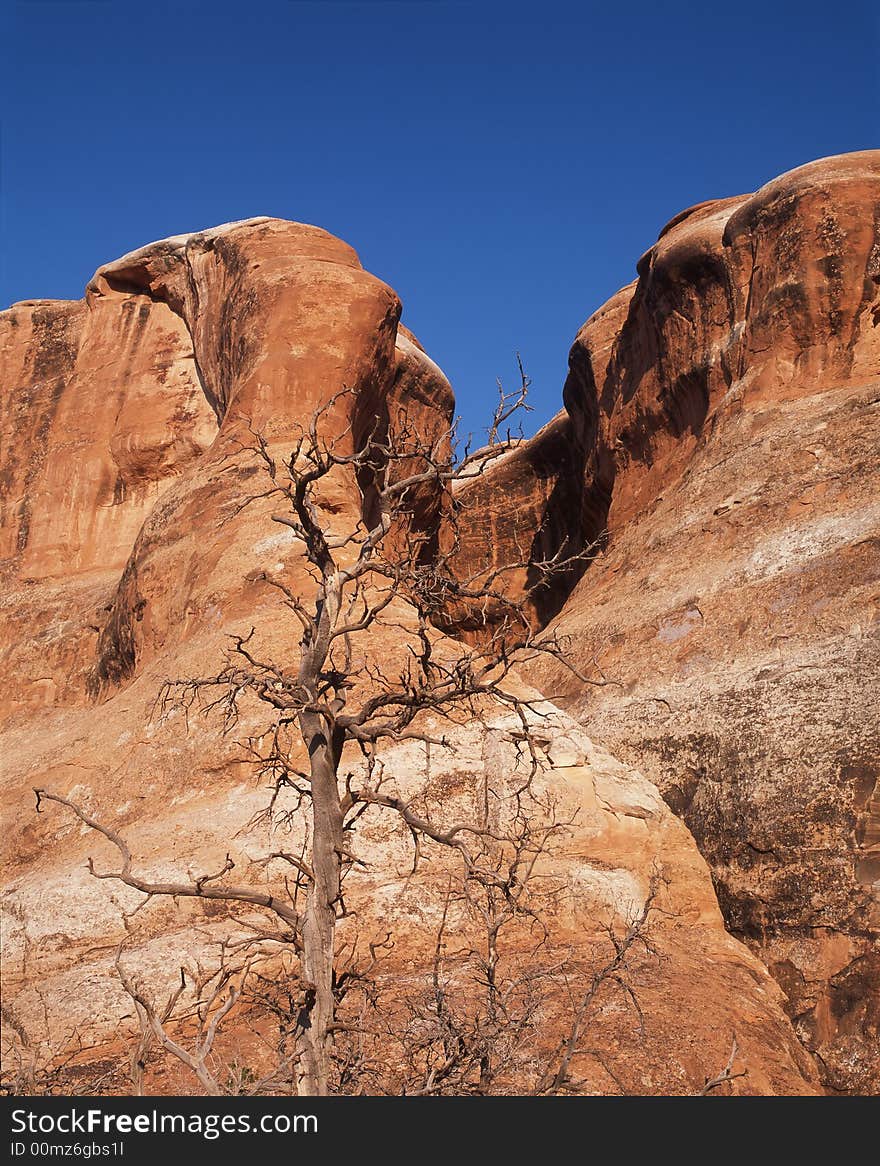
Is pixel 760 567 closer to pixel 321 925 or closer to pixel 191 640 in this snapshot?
pixel 191 640

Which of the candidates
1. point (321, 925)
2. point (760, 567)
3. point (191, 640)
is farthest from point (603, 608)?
point (321, 925)

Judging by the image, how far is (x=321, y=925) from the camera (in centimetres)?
A: 702

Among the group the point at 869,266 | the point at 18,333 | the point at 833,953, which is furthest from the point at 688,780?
the point at 18,333

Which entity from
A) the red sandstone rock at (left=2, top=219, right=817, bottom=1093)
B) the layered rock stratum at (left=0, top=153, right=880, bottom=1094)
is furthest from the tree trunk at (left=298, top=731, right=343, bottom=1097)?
the layered rock stratum at (left=0, top=153, right=880, bottom=1094)

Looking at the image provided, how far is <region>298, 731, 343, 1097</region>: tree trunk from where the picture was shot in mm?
6746

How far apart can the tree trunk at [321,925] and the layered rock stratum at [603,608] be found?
229cm

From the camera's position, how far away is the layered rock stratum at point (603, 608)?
40.0 feet

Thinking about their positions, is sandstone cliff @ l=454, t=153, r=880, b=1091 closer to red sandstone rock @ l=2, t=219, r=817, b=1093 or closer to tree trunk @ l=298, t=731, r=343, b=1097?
red sandstone rock @ l=2, t=219, r=817, b=1093

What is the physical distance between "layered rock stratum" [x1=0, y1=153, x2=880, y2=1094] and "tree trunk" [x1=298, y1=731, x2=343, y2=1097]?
90.1 inches

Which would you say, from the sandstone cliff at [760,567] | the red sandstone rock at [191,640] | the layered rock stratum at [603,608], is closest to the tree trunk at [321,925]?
the red sandstone rock at [191,640]

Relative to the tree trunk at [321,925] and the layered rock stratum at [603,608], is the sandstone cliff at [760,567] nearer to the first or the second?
the layered rock stratum at [603,608]

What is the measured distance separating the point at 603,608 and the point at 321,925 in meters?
14.4

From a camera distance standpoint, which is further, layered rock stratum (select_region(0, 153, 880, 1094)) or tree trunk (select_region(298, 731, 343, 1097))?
layered rock stratum (select_region(0, 153, 880, 1094))
